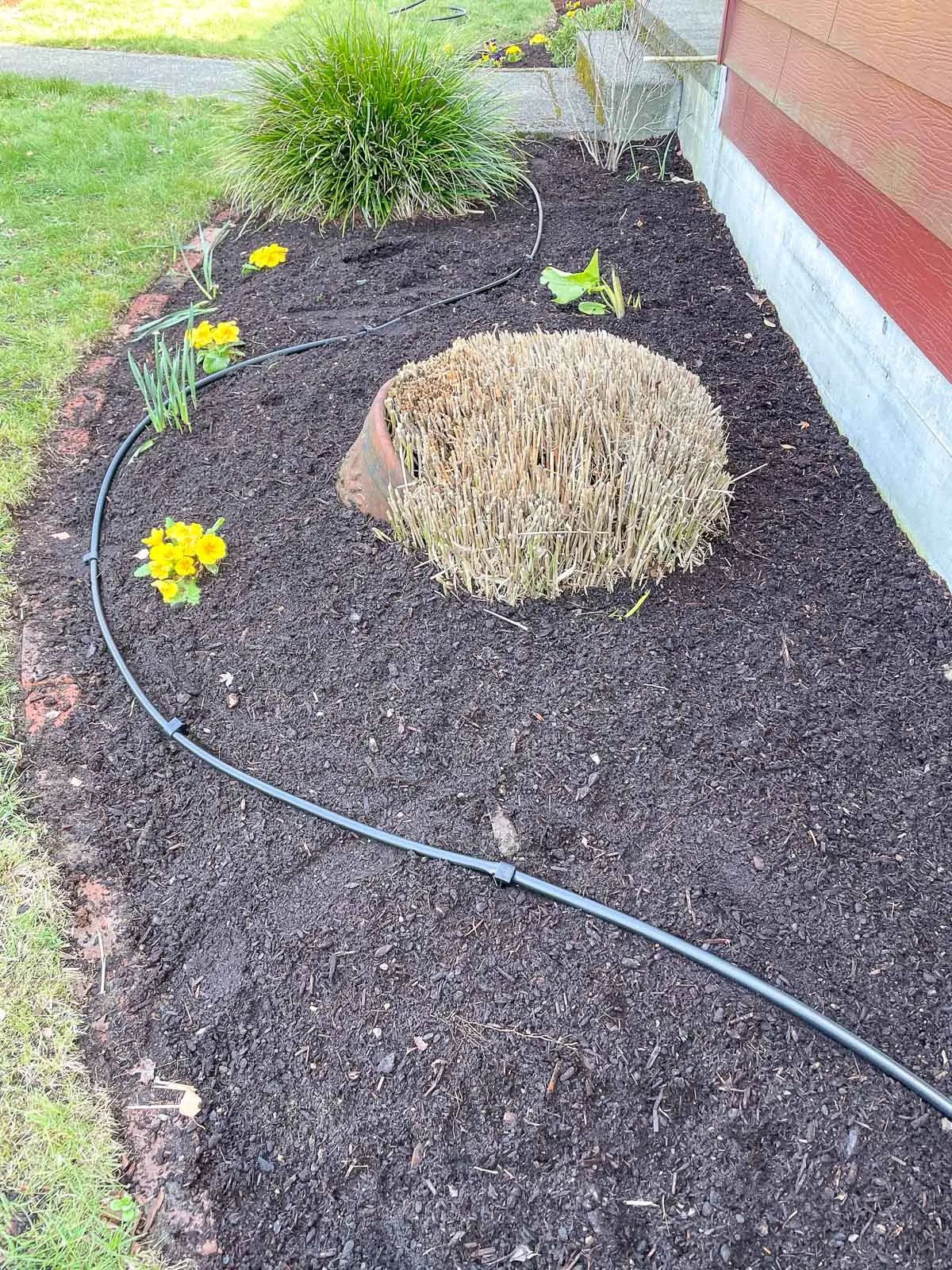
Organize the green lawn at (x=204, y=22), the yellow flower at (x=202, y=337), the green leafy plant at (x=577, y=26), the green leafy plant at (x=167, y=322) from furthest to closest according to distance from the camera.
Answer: the green lawn at (x=204, y=22) < the green leafy plant at (x=577, y=26) < the green leafy plant at (x=167, y=322) < the yellow flower at (x=202, y=337)

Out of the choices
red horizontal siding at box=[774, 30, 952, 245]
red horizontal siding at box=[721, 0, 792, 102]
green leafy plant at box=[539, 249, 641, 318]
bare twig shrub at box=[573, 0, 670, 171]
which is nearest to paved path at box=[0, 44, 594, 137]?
bare twig shrub at box=[573, 0, 670, 171]

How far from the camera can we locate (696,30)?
4.79 m

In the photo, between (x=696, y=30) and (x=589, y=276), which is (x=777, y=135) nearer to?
(x=589, y=276)

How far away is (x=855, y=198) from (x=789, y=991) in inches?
99.9

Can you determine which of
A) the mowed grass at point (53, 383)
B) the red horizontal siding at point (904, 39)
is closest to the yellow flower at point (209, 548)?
the mowed grass at point (53, 383)

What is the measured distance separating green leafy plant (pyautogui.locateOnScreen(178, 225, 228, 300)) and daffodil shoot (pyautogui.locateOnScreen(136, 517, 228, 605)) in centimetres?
194

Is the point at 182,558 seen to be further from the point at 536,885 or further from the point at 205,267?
the point at 205,267

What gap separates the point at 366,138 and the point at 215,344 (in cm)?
180

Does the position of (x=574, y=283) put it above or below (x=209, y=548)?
above

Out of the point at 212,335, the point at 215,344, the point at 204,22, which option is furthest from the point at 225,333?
the point at 204,22

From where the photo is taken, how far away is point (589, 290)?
353cm

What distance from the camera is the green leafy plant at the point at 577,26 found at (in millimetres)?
6902

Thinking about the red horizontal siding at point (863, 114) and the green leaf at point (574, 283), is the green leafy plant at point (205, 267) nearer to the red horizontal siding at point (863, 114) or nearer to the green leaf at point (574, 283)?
the green leaf at point (574, 283)

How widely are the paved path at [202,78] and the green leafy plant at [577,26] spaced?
0.53 metres
